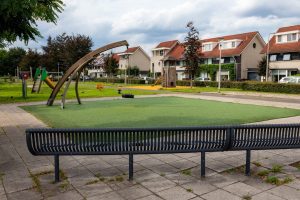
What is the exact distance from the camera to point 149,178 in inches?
202

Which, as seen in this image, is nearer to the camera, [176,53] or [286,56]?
[286,56]

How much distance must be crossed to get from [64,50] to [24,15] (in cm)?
6144

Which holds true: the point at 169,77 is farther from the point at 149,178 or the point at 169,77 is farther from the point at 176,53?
the point at 149,178

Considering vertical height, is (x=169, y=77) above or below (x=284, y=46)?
below

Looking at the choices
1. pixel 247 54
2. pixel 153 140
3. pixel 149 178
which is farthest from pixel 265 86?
pixel 149 178

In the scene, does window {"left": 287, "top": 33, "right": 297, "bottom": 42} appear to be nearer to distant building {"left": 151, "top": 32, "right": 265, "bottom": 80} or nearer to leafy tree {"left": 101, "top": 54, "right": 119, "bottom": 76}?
distant building {"left": 151, "top": 32, "right": 265, "bottom": 80}

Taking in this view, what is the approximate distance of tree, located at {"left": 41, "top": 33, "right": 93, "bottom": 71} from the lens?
6469 centimetres

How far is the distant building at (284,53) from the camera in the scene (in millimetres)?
45094

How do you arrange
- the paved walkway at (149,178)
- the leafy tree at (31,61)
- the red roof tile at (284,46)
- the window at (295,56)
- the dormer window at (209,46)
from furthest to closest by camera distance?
the leafy tree at (31,61) → the dormer window at (209,46) → the red roof tile at (284,46) → the window at (295,56) → the paved walkway at (149,178)

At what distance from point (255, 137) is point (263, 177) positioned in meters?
0.70

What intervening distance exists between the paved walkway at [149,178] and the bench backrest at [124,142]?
0.50 m

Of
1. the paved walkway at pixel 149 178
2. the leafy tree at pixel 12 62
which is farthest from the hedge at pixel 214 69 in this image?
the leafy tree at pixel 12 62

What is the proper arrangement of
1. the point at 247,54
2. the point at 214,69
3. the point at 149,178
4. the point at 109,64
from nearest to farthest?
the point at 149,178
the point at 247,54
the point at 214,69
the point at 109,64

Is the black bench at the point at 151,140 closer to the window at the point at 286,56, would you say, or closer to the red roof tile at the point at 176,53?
the window at the point at 286,56
